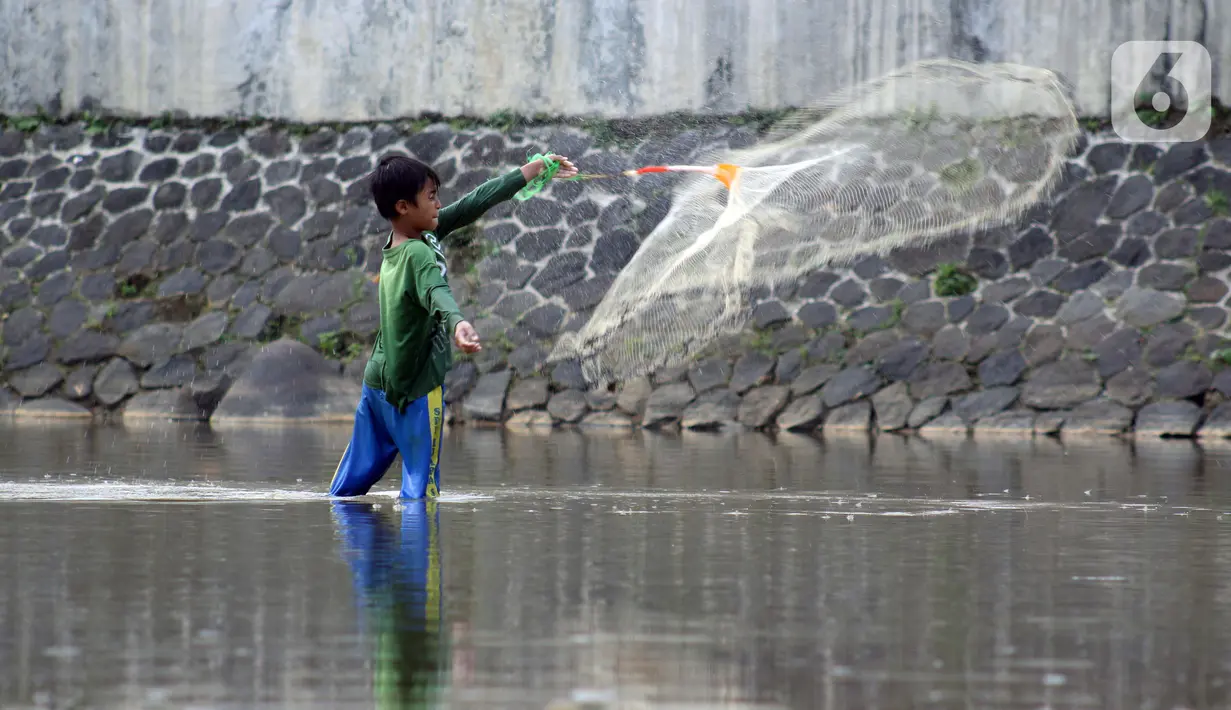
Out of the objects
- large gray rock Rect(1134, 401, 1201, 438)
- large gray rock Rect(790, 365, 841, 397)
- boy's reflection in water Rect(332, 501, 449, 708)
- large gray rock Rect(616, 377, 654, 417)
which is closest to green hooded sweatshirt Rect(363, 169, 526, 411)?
boy's reflection in water Rect(332, 501, 449, 708)

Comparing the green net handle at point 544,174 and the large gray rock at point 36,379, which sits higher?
the green net handle at point 544,174

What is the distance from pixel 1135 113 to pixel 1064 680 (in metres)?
15.6

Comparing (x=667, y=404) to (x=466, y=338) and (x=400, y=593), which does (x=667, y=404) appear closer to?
(x=466, y=338)

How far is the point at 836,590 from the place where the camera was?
5680 mm

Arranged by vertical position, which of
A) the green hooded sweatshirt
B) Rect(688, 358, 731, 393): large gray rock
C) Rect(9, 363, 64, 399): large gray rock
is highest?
the green hooded sweatshirt

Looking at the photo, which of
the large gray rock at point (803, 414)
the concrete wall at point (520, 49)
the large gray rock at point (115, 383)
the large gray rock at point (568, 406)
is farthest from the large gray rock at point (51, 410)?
the large gray rock at point (803, 414)

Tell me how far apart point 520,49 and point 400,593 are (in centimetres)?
1617

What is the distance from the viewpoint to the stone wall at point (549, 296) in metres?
17.9

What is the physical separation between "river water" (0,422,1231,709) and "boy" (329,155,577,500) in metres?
0.23

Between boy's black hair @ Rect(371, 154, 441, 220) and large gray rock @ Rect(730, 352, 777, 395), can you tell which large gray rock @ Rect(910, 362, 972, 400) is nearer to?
large gray rock @ Rect(730, 352, 777, 395)

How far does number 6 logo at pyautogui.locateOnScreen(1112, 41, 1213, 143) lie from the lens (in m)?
18.9

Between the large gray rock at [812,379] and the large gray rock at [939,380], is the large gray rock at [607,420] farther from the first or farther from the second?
the large gray rock at [939,380]

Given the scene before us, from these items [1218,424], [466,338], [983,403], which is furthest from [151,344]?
[466,338]

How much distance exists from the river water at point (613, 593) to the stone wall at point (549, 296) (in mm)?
7325
